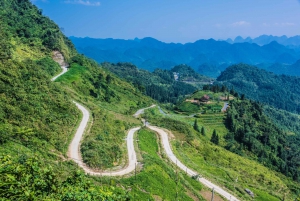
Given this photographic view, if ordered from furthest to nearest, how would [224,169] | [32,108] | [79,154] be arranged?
1. [224,169]
2. [32,108]
3. [79,154]

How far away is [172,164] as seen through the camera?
42594 millimetres

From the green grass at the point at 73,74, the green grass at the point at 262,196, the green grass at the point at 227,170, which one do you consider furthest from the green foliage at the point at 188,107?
the green grass at the point at 262,196

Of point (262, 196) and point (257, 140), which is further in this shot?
point (257, 140)

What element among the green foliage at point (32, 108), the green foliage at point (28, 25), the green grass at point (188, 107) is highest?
the green foliage at point (28, 25)

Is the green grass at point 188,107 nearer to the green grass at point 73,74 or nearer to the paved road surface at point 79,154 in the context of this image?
the green grass at point 73,74

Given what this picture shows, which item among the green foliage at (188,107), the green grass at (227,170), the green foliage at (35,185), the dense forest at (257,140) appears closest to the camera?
the green foliage at (35,185)

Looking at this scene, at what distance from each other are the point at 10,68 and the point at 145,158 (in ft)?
76.9

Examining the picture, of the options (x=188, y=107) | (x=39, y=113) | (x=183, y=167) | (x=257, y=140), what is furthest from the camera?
(x=188, y=107)

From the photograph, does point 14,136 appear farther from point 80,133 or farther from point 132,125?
point 132,125

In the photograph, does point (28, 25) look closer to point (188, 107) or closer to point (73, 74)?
point (73, 74)

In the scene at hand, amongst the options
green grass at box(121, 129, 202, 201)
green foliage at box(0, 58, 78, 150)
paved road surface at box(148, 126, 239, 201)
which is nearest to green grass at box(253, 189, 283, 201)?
paved road surface at box(148, 126, 239, 201)

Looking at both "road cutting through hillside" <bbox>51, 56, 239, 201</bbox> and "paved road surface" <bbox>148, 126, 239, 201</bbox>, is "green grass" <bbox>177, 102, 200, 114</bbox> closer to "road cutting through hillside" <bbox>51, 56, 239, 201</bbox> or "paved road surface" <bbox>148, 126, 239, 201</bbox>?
"paved road surface" <bbox>148, 126, 239, 201</bbox>

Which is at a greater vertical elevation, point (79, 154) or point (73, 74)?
point (73, 74)

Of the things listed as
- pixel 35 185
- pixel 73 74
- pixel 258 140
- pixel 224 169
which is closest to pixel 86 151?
pixel 35 185
